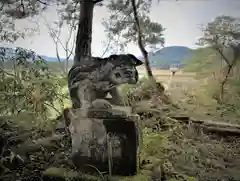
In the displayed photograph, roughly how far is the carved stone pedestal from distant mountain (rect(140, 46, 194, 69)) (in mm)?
1344

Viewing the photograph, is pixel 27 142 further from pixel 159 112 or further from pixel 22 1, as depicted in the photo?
pixel 159 112

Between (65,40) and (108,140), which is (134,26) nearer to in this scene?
(65,40)

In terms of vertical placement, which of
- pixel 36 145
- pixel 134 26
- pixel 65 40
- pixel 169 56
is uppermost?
pixel 134 26

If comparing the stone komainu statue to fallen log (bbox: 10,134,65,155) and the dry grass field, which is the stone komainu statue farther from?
the dry grass field

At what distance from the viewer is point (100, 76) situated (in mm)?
1336

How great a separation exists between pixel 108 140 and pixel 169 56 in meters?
1.49

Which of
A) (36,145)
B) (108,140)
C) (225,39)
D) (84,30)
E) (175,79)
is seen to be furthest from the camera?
(175,79)

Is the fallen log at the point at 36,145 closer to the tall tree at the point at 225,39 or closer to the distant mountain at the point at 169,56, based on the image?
the distant mountain at the point at 169,56

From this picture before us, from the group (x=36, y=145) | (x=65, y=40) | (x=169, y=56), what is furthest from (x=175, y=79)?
(x=36, y=145)

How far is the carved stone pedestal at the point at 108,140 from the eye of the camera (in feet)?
4.25

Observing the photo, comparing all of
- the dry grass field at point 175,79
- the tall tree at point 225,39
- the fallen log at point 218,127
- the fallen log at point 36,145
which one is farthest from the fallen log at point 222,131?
the fallen log at point 36,145

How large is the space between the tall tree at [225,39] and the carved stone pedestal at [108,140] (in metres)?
1.51

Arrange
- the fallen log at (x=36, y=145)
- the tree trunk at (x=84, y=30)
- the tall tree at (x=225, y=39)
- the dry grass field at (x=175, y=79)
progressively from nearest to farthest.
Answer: the fallen log at (x=36, y=145) → the tree trunk at (x=84, y=30) → the tall tree at (x=225, y=39) → the dry grass field at (x=175, y=79)

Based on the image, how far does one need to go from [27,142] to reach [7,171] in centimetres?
30
